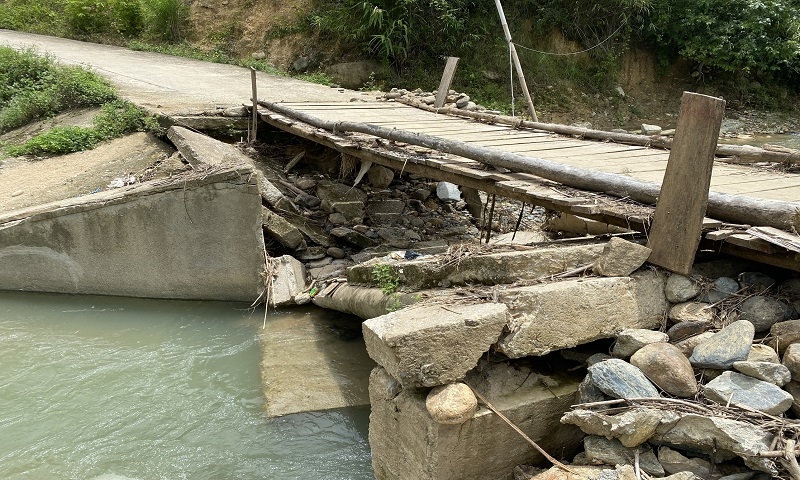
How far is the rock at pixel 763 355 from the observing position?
2943mm

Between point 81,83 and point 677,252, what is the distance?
28.2 ft

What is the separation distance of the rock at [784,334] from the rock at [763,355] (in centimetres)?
7

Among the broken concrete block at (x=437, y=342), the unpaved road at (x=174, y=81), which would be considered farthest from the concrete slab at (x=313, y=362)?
the unpaved road at (x=174, y=81)

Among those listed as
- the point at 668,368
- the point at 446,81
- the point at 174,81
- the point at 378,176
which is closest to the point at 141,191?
the point at 378,176

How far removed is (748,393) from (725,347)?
250mm

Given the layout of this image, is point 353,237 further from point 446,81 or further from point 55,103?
point 55,103

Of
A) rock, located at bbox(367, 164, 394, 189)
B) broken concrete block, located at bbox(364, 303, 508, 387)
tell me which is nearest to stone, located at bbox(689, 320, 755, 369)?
broken concrete block, located at bbox(364, 303, 508, 387)

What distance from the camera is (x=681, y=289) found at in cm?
339

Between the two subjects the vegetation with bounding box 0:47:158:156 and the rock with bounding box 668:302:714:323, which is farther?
the vegetation with bounding box 0:47:158:156

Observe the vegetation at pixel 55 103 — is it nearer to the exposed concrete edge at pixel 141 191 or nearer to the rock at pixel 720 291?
the exposed concrete edge at pixel 141 191

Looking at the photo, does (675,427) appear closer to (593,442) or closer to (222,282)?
(593,442)

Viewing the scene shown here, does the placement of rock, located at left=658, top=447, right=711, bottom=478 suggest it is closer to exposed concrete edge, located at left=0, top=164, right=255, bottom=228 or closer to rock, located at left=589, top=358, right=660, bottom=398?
rock, located at left=589, top=358, right=660, bottom=398

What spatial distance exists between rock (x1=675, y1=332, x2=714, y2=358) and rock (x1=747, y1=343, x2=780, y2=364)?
199mm

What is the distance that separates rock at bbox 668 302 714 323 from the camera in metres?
3.28
